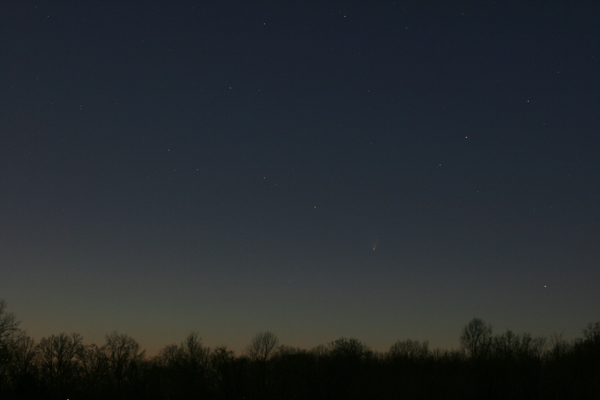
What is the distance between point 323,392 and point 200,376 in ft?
72.5

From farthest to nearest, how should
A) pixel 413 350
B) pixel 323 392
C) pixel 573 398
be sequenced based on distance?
1. pixel 413 350
2. pixel 323 392
3. pixel 573 398

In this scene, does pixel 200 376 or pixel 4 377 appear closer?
pixel 4 377

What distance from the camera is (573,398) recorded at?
76.6 meters

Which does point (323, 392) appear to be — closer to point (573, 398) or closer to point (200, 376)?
point (200, 376)

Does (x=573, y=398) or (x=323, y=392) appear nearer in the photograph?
(x=573, y=398)

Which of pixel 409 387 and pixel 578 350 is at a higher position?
pixel 578 350

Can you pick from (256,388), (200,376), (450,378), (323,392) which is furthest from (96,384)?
(450,378)

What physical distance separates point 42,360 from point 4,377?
52.5 ft

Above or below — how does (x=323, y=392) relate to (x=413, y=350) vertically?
below

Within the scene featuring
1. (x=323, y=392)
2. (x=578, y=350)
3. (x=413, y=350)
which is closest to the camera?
(x=323, y=392)

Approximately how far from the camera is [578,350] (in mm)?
93750

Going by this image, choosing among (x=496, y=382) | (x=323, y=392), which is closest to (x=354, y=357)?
(x=323, y=392)

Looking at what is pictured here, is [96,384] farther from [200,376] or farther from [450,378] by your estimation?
[450,378]

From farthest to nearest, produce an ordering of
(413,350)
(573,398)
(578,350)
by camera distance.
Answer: (413,350) < (578,350) < (573,398)
